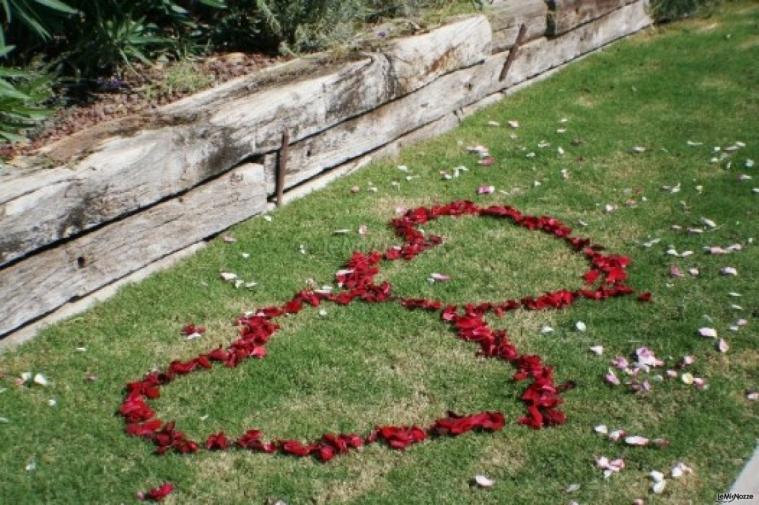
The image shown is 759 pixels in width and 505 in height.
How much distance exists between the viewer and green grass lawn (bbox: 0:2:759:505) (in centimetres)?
369

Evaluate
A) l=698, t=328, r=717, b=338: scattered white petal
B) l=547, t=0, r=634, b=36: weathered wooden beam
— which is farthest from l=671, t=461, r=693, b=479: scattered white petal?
l=547, t=0, r=634, b=36: weathered wooden beam

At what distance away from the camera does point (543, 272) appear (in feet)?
16.9

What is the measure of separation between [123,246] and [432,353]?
1651 mm

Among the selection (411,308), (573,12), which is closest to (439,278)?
(411,308)

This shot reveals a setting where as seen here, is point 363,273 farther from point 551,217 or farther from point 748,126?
point 748,126

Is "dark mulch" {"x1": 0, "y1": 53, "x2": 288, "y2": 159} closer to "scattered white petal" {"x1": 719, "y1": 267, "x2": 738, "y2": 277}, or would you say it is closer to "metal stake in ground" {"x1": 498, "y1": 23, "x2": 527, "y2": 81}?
"metal stake in ground" {"x1": 498, "y1": 23, "x2": 527, "y2": 81}

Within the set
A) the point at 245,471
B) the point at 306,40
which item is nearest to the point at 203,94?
the point at 306,40

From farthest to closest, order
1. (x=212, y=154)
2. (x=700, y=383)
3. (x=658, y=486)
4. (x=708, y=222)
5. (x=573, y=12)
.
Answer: (x=573, y=12) → (x=708, y=222) → (x=212, y=154) → (x=700, y=383) → (x=658, y=486)

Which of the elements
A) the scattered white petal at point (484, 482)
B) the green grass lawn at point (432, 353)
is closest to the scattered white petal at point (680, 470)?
the green grass lawn at point (432, 353)

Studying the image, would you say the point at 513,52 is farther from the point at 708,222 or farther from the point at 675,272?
the point at 675,272

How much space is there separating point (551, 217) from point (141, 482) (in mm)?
3049

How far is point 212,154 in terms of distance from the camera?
205 inches

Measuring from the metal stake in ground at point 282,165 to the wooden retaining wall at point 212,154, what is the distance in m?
0.03

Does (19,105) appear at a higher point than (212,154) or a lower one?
higher
